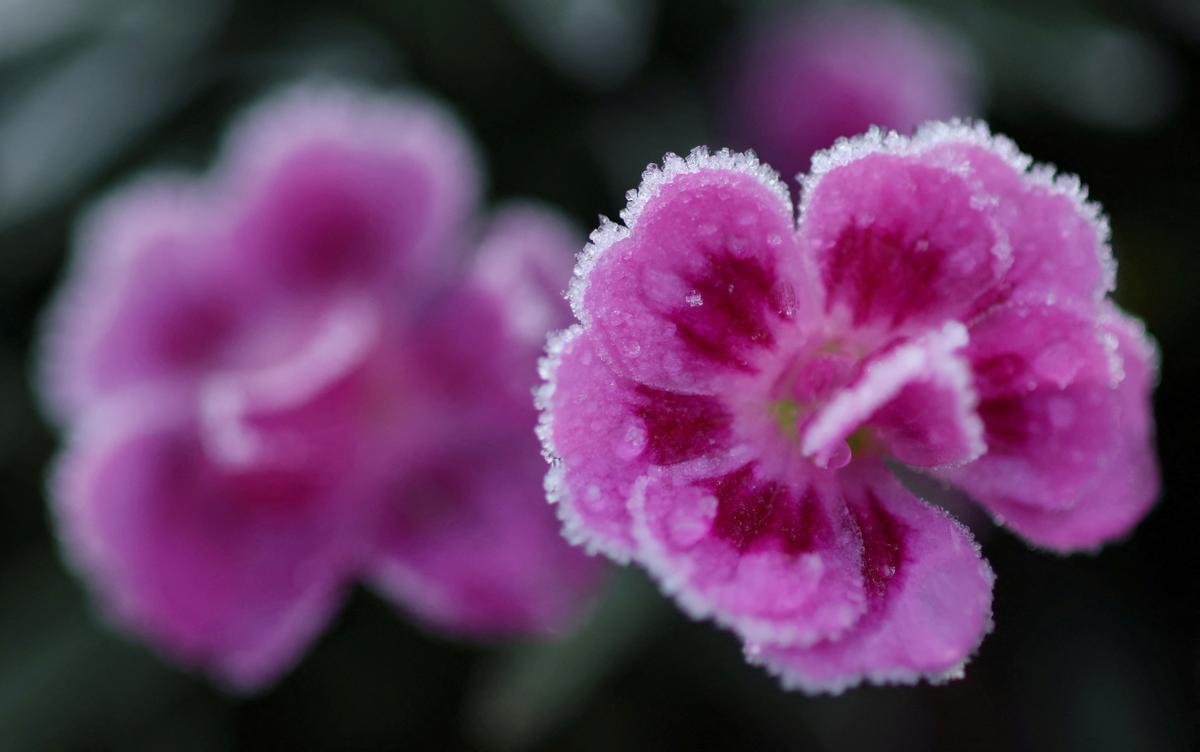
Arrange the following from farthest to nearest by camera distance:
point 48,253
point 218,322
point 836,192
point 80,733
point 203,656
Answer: point 48,253 < point 80,733 < point 218,322 < point 203,656 < point 836,192

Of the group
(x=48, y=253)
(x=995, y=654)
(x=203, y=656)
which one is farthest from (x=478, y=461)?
(x=48, y=253)

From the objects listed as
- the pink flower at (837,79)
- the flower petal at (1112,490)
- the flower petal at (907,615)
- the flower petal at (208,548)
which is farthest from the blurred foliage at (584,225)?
the flower petal at (907,615)

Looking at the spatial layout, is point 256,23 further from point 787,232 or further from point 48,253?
point 787,232

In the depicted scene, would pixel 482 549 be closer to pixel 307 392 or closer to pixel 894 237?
pixel 307 392

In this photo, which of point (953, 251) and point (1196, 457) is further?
point (1196, 457)

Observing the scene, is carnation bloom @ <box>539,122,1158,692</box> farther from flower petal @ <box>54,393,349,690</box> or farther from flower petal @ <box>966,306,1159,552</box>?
flower petal @ <box>54,393,349,690</box>

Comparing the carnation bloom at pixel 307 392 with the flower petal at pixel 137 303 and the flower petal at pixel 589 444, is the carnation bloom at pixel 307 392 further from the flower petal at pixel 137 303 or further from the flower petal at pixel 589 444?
the flower petal at pixel 589 444

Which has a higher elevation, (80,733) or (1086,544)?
(1086,544)

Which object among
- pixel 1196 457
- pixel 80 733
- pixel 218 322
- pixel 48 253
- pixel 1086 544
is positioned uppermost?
pixel 1086 544
